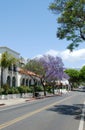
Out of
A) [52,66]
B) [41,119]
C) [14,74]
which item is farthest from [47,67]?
[41,119]

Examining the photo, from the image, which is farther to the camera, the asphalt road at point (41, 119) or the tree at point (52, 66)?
the tree at point (52, 66)

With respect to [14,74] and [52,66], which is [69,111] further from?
[52,66]

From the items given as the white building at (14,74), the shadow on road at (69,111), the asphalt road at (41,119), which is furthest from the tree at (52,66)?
the asphalt road at (41,119)

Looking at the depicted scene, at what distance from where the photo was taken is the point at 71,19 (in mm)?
26906

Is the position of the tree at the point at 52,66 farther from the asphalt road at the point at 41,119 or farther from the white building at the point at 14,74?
the asphalt road at the point at 41,119

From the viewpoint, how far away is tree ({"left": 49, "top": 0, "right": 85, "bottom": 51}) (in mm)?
26334

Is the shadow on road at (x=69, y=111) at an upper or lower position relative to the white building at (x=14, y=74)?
lower

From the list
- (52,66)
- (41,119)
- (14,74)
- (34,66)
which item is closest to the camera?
(41,119)

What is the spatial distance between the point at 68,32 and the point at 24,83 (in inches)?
1745

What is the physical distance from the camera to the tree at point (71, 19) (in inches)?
1037

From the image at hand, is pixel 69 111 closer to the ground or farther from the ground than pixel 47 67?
closer to the ground

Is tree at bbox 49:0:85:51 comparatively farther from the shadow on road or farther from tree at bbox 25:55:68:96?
tree at bbox 25:55:68:96

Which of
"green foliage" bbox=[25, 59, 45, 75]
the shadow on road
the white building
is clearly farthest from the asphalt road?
"green foliage" bbox=[25, 59, 45, 75]

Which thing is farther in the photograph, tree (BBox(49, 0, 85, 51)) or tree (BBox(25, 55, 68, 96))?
tree (BBox(25, 55, 68, 96))
